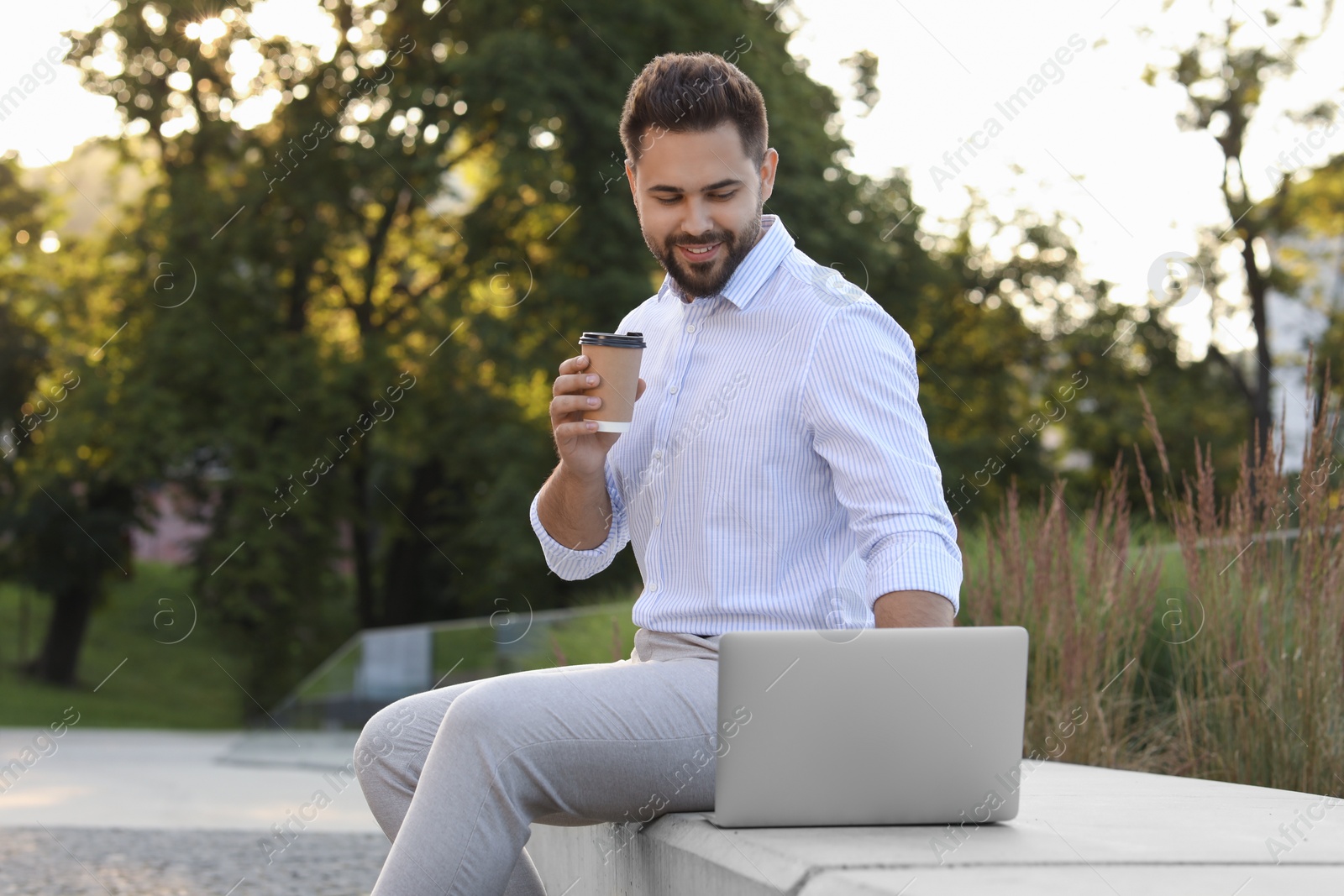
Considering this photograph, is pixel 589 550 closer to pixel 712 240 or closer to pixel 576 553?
pixel 576 553

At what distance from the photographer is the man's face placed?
2.37 metres

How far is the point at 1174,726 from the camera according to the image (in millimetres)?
4195

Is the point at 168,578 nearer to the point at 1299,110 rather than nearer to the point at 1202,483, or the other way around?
the point at 1299,110

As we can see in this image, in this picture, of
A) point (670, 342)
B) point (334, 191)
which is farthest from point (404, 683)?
point (670, 342)

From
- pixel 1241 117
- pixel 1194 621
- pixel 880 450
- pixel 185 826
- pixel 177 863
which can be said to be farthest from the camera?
pixel 1241 117

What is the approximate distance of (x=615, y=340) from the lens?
2.20 metres

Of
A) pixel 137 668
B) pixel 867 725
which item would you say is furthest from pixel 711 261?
pixel 137 668

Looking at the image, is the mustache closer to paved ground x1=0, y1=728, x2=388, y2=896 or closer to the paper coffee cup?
the paper coffee cup

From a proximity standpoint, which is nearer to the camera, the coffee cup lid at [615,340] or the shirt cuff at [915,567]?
the shirt cuff at [915,567]

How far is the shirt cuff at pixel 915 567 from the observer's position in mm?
2072

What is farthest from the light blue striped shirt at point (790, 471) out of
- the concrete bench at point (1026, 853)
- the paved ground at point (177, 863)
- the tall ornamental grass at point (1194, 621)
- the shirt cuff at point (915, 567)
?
the paved ground at point (177, 863)

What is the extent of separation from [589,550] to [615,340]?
1.96 ft

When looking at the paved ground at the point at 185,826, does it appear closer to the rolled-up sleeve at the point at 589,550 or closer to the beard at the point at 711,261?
the rolled-up sleeve at the point at 589,550

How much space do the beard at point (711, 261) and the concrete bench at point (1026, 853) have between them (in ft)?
2.91
